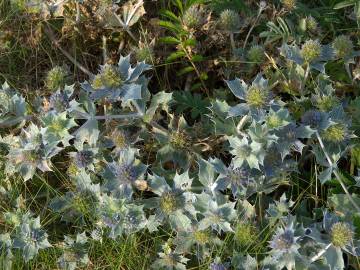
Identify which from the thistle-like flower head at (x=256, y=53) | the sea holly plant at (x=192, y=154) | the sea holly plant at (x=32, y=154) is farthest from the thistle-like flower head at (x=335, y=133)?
the sea holly plant at (x=32, y=154)

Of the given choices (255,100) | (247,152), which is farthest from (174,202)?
(255,100)

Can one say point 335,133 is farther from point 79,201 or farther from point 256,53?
point 79,201

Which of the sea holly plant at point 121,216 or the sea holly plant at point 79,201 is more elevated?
the sea holly plant at point 121,216

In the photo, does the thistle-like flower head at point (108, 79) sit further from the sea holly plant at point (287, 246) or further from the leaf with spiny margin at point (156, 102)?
the sea holly plant at point (287, 246)

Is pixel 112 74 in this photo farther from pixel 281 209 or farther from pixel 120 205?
pixel 281 209

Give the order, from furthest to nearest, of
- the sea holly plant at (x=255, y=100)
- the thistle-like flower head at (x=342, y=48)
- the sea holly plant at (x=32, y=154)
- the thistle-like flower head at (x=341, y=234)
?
the thistle-like flower head at (x=342, y=48) < the sea holly plant at (x=32, y=154) < the sea holly plant at (x=255, y=100) < the thistle-like flower head at (x=341, y=234)

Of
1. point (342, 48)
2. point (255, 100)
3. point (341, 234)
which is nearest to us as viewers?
point (341, 234)

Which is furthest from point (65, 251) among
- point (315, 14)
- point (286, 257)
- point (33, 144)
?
point (315, 14)

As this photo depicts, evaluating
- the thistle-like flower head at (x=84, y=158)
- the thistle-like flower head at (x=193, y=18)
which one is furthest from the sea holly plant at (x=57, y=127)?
the thistle-like flower head at (x=193, y=18)

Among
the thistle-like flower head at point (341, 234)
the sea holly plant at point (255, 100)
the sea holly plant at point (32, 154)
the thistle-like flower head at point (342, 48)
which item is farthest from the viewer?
the thistle-like flower head at point (342, 48)

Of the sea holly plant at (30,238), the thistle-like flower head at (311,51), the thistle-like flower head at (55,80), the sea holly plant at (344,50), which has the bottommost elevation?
the sea holly plant at (30,238)

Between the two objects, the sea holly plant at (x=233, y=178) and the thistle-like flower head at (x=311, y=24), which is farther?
the thistle-like flower head at (x=311, y=24)
